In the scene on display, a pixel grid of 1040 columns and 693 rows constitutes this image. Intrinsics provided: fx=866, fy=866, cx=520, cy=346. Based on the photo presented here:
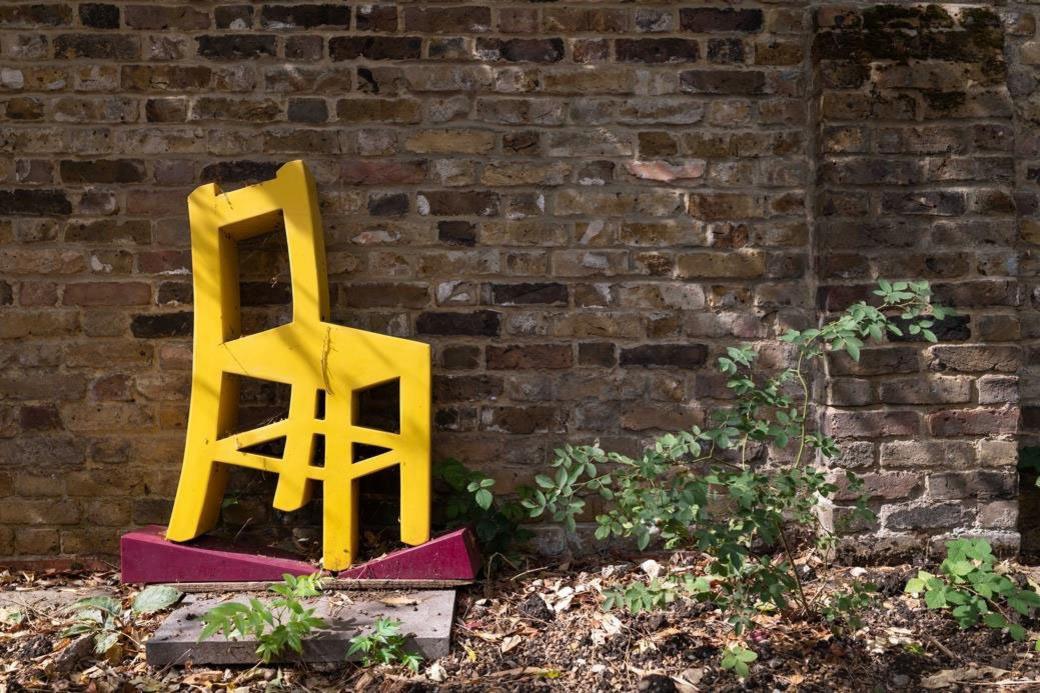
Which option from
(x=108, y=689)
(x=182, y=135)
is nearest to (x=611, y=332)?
(x=182, y=135)

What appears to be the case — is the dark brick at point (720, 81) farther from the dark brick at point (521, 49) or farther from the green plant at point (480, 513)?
the green plant at point (480, 513)

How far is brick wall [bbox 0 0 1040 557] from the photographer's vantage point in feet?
9.81

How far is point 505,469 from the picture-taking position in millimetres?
3139

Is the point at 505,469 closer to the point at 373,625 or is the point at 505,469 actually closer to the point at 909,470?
the point at 373,625

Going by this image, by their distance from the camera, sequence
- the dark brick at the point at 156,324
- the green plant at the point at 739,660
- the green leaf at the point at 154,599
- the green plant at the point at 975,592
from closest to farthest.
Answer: the green plant at the point at 739,660
the green plant at the point at 975,592
the green leaf at the point at 154,599
the dark brick at the point at 156,324

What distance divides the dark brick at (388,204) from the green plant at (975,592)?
2.10m

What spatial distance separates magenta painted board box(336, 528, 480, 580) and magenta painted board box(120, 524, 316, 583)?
0.70ft

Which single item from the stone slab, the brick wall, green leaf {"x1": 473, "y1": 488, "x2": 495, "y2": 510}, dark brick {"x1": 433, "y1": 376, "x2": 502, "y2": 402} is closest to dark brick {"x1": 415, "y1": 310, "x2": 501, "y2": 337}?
the brick wall

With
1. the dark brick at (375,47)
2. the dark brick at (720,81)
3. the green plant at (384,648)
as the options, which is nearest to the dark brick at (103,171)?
the dark brick at (375,47)

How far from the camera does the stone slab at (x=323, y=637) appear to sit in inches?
97.8

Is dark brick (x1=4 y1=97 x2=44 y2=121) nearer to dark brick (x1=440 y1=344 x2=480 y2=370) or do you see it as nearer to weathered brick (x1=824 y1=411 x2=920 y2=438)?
dark brick (x1=440 y1=344 x2=480 y2=370)

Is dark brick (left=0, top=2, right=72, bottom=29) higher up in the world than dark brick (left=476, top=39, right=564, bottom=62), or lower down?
higher up

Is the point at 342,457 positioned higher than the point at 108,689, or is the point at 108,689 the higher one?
the point at 342,457

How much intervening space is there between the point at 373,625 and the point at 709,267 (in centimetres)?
167
